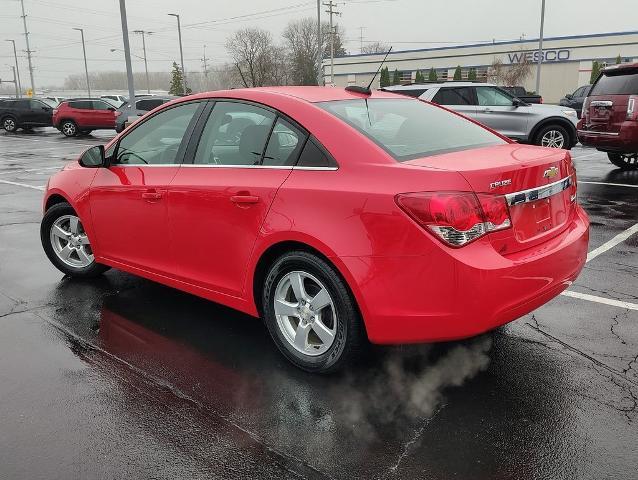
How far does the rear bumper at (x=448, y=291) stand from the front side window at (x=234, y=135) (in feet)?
3.50

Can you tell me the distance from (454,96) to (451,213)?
37.1ft

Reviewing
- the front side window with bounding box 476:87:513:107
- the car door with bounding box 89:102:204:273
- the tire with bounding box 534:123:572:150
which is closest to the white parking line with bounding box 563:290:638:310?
the car door with bounding box 89:102:204:273

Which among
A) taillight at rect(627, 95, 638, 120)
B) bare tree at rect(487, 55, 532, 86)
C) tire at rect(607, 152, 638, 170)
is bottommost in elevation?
tire at rect(607, 152, 638, 170)

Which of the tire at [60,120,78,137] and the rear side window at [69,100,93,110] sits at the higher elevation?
the rear side window at [69,100,93,110]

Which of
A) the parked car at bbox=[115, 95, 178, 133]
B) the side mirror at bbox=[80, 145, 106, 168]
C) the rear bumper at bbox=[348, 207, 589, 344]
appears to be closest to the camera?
the rear bumper at bbox=[348, 207, 589, 344]

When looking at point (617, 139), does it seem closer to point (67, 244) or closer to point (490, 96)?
point (490, 96)

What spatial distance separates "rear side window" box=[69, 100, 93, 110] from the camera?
87.8 ft

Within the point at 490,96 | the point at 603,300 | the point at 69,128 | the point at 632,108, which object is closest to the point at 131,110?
the point at 69,128

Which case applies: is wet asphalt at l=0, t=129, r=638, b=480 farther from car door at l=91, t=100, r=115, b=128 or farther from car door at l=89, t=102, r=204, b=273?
car door at l=91, t=100, r=115, b=128

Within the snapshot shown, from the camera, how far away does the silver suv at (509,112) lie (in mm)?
12852

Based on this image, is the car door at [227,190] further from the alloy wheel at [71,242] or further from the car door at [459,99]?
the car door at [459,99]

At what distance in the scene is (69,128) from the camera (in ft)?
88.0

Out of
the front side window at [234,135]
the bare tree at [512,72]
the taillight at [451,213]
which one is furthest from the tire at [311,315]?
the bare tree at [512,72]

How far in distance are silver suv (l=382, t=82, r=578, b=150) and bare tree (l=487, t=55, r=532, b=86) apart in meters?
39.6
